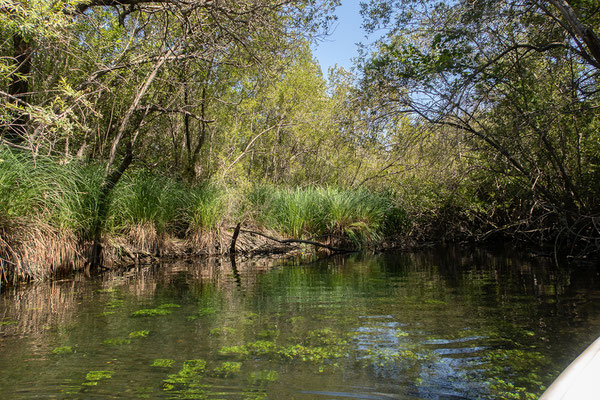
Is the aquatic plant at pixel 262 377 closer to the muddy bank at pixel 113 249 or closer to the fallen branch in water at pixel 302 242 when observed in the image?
the muddy bank at pixel 113 249

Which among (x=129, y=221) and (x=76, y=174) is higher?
(x=76, y=174)

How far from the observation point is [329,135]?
1841 centimetres

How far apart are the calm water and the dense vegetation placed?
1.84 m

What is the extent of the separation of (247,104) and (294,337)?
10.8 metres

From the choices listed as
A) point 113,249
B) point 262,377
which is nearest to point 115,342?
point 262,377

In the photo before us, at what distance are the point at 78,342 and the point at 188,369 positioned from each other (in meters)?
1.16

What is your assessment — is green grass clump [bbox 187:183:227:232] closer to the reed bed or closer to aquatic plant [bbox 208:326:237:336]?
the reed bed

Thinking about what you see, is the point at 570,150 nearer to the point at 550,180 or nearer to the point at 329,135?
the point at 550,180

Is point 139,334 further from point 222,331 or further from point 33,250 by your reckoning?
point 33,250

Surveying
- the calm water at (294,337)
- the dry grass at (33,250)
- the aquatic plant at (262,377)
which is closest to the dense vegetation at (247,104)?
the dry grass at (33,250)

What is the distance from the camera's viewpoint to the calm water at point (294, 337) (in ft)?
8.52

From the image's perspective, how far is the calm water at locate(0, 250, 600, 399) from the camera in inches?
102

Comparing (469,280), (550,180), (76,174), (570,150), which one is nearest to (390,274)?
(469,280)

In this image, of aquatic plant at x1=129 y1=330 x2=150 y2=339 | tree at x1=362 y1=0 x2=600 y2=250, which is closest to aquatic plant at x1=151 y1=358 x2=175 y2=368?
aquatic plant at x1=129 y1=330 x2=150 y2=339
